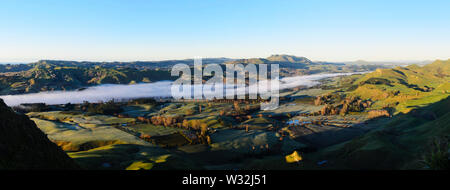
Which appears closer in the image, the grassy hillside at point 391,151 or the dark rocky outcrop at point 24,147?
the dark rocky outcrop at point 24,147

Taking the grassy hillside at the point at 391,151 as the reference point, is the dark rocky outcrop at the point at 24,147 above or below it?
above

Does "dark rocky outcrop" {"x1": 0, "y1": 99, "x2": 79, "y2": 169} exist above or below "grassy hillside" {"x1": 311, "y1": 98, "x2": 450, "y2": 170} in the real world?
above

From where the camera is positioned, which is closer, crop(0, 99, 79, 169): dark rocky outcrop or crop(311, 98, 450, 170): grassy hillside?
crop(0, 99, 79, 169): dark rocky outcrop

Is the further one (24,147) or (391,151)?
(391,151)

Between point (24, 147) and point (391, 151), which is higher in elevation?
point (24, 147)
